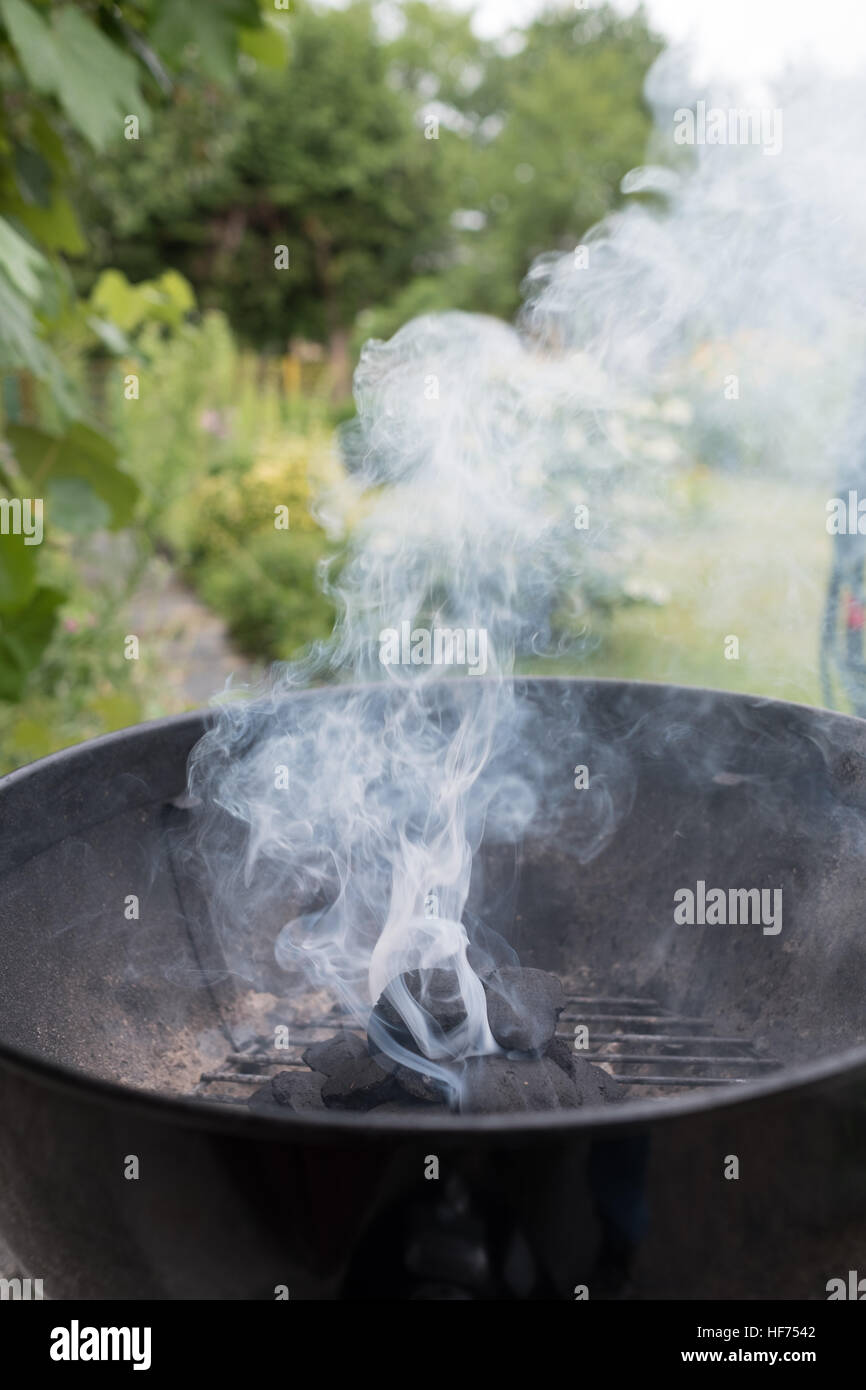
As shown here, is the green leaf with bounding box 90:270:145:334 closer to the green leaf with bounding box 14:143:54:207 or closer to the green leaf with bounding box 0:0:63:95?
the green leaf with bounding box 14:143:54:207

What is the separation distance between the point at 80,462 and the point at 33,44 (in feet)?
2.15

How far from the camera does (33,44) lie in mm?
1513

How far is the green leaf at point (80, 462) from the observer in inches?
76.1

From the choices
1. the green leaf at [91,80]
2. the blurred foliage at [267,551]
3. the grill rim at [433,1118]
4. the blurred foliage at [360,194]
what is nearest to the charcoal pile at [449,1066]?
the grill rim at [433,1118]

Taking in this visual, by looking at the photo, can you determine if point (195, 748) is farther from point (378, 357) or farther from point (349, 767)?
point (378, 357)

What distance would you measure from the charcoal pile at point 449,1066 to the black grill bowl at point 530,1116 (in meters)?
0.09

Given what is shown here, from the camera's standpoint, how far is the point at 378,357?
2.47 m

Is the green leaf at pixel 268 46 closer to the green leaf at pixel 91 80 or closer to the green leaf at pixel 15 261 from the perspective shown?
the green leaf at pixel 91 80

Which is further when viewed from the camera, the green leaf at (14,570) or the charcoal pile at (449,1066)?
the green leaf at (14,570)

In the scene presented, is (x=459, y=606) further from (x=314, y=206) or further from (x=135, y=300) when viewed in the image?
(x=314, y=206)

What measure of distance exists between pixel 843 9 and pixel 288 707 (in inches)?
90.7

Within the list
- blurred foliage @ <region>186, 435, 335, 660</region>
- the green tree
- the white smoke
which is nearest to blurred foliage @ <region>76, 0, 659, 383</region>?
the green tree
